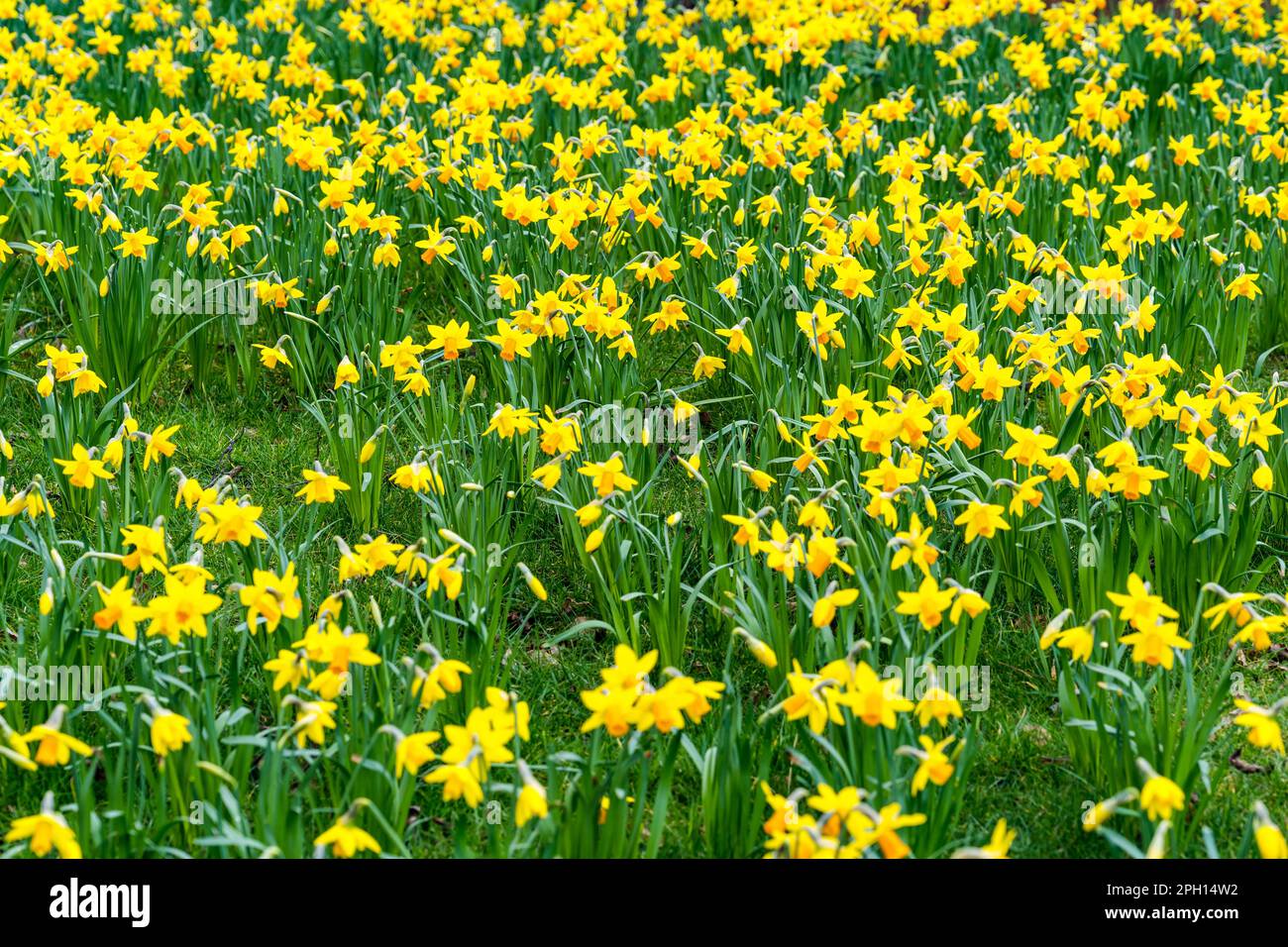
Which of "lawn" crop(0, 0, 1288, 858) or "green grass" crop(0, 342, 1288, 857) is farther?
"green grass" crop(0, 342, 1288, 857)

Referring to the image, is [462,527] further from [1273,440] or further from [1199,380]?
[1199,380]

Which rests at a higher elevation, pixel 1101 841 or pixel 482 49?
pixel 482 49

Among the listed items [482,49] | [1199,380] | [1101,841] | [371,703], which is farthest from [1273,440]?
[482,49]

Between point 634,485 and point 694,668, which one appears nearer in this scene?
point 694,668

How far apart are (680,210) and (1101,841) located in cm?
310

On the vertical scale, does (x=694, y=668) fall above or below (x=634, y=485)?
below

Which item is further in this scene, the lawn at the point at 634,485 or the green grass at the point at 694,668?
the green grass at the point at 694,668

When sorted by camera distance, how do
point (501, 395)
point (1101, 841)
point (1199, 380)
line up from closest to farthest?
point (1101, 841) → point (501, 395) → point (1199, 380)
